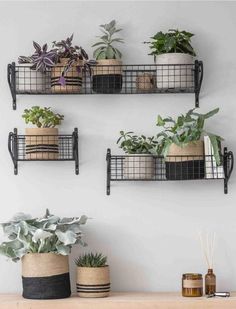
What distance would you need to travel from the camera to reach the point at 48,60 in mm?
3676

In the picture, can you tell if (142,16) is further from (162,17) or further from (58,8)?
(58,8)

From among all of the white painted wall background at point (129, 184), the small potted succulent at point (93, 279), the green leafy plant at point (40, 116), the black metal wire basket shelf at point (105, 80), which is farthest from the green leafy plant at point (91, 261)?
the black metal wire basket shelf at point (105, 80)

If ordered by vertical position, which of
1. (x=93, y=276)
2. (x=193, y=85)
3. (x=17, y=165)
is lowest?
(x=93, y=276)

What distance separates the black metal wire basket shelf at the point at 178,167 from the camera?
3693mm

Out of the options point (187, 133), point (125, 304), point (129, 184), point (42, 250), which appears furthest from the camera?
point (129, 184)

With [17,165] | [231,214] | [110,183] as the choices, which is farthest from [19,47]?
[231,214]

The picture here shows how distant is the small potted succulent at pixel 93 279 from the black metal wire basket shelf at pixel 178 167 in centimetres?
44

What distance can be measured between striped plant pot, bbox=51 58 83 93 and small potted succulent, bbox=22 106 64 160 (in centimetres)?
13

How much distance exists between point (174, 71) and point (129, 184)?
62 cm

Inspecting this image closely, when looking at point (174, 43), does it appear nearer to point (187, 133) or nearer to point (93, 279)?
point (187, 133)

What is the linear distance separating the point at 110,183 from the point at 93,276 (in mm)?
506

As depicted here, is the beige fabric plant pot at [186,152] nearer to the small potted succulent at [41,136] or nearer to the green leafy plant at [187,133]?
the green leafy plant at [187,133]

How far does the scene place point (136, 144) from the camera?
379cm

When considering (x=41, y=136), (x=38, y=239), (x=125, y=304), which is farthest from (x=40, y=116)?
(x=125, y=304)
